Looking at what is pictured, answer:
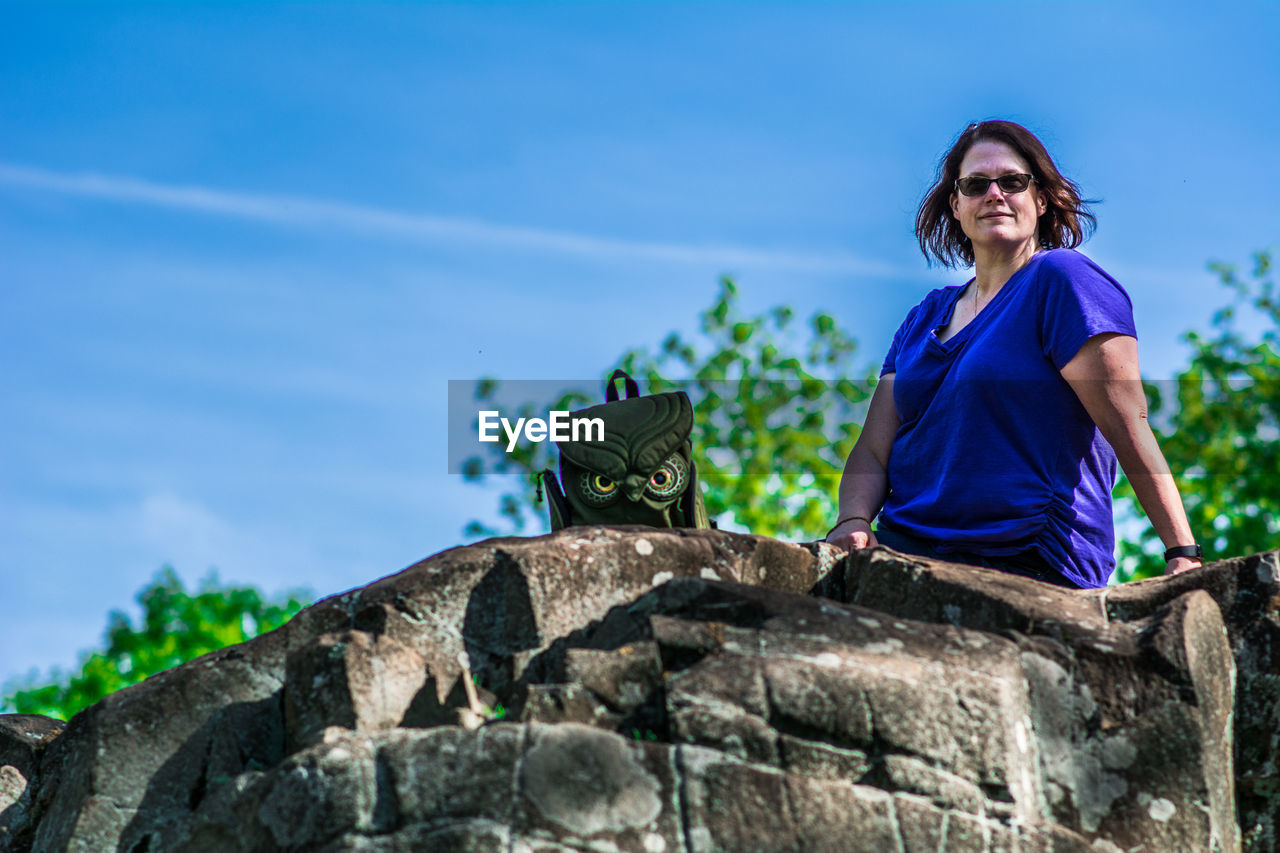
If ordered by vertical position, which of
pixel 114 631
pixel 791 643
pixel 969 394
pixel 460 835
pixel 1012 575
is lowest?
pixel 460 835

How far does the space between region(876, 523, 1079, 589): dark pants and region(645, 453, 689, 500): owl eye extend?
82 centimetres

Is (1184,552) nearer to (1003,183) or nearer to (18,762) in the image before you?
(1003,183)

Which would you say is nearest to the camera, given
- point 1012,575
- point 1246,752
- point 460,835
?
point 460,835

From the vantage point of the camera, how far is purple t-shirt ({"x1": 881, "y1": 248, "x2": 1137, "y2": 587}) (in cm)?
464

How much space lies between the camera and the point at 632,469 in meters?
5.05

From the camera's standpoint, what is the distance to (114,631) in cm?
2102

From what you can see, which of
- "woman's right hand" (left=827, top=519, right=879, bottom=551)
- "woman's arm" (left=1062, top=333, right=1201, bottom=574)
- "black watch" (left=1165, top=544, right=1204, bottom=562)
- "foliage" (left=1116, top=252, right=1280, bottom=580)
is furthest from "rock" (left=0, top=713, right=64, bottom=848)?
"foliage" (left=1116, top=252, right=1280, bottom=580)

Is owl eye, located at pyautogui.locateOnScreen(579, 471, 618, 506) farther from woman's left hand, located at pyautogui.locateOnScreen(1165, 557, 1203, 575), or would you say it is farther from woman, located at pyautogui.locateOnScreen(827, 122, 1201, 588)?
woman's left hand, located at pyautogui.locateOnScreen(1165, 557, 1203, 575)

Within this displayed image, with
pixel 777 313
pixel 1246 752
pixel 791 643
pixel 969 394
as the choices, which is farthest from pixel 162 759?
pixel 777 313

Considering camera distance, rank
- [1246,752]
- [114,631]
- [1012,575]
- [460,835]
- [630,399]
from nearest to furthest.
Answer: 1. [460,835]
2. [1246,752]
3. [1012,575]
4. [630,399]
5. [114,631]

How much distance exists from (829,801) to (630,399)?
2279 millimetres

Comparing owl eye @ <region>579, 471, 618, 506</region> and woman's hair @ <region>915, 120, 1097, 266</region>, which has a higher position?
woman's hair @ <region>915, 120, 1097, 266</region>

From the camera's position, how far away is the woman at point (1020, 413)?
4.60 meters

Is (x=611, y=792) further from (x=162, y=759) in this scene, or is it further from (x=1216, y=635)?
(x=1216, y=635)
